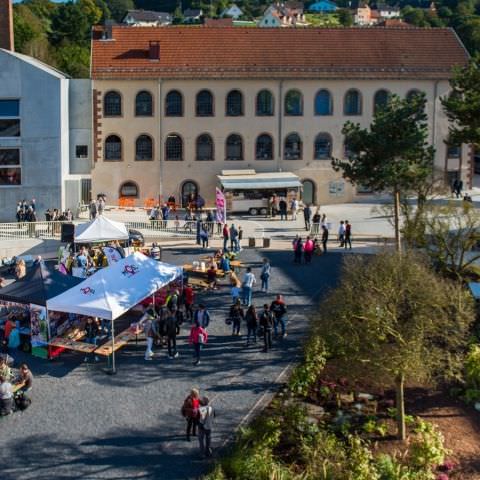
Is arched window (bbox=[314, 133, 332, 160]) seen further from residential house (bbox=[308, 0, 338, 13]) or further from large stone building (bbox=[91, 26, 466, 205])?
residential house (bbox=[308, 0, 338, 13])

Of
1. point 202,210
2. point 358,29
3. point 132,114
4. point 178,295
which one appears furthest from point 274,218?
point 178,295

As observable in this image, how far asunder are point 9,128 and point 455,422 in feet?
99.6

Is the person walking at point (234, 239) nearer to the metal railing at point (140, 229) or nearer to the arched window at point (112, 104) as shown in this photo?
the metal railing at point (140, 229)

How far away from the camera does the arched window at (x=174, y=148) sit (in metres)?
49.6

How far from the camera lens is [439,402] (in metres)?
21.0

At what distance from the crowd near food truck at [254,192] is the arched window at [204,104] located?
414cm

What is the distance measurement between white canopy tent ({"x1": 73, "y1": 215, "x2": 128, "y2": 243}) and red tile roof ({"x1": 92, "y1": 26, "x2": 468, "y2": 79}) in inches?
663

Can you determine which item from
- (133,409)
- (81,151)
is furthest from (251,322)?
(81,151)

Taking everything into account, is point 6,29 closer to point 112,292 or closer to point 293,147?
point 293,147

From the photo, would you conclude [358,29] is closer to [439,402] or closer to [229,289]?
[229,289]

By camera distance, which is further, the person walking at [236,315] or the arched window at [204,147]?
the arched window at [204,147]

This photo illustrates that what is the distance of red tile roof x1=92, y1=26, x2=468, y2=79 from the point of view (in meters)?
48.8

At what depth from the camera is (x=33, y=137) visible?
144 ft

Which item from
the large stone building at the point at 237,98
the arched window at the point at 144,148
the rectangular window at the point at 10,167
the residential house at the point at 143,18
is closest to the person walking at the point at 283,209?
the large stone building at the point at 237,98
